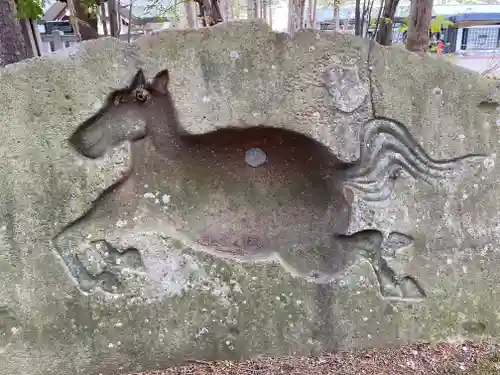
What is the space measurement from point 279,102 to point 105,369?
1104 millimetres

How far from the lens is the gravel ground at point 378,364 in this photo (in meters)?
1.80

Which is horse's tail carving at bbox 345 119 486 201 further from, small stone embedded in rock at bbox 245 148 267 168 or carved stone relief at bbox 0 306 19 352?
carved stone relief at bbox 0 306 19 352

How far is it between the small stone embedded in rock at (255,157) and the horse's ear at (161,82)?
0.39 meters

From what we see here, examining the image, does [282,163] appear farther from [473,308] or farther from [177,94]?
[473,308]

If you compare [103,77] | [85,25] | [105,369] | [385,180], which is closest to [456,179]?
[385,180]

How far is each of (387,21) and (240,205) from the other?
2.75 m

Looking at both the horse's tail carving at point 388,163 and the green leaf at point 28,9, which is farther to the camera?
the green leaf at point 28,9

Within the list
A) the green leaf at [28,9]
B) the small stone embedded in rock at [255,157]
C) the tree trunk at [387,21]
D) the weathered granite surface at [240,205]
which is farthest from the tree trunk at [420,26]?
the green leaf at [28,9]

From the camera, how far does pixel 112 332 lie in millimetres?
1729

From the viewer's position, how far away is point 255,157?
1884 millimetres

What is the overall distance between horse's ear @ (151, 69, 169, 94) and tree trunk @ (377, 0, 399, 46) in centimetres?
285

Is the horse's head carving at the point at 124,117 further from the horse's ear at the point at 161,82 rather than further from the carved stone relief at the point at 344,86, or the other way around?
the carved stone relief at the point at 344,86

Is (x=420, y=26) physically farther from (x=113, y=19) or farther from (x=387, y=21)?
(x=113, y=19)

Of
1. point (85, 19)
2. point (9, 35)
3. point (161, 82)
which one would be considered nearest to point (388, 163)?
point (161, 82)
